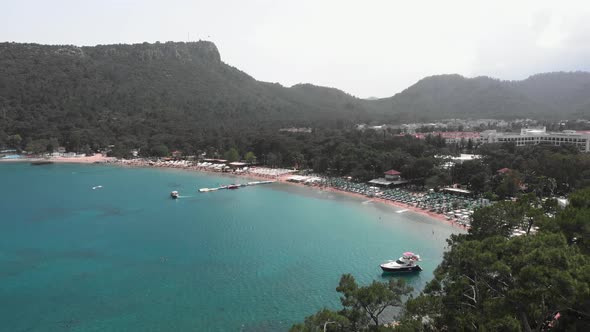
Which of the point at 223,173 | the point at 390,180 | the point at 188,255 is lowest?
the point at 188,255

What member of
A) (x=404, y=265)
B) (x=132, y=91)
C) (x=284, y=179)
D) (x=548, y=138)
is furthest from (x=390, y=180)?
(x=132, y=91)

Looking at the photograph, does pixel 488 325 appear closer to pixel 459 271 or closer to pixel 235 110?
pixel 459 271

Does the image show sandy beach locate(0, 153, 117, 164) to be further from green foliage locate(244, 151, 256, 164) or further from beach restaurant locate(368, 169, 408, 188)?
beach restaurant locate(368, 169, 408, 188)

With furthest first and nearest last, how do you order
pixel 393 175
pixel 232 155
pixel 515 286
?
pixel 232 155 → pixel 393 175 → pixel 515 286

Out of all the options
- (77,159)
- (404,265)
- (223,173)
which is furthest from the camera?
(77,159)

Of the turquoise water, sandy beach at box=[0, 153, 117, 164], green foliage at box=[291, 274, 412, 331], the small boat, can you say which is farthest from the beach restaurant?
sandy beach at box=[0, 153, 117, 164]

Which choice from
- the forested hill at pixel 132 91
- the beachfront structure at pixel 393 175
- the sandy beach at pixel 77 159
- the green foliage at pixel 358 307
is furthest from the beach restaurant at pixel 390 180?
the forested hill at pixel 132 91

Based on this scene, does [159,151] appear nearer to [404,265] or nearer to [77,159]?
[77,159]
